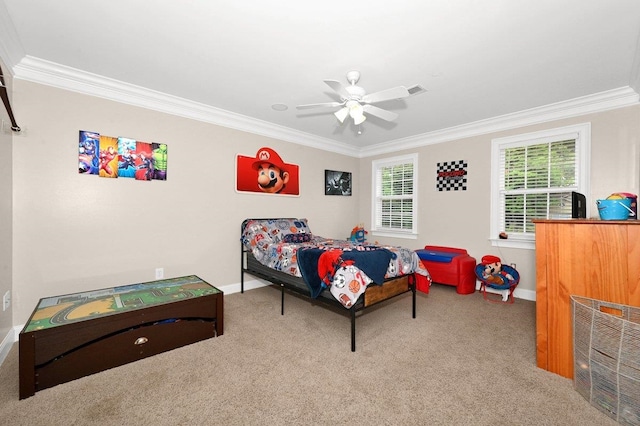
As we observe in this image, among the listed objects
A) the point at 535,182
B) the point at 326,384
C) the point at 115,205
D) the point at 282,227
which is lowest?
the point at 326,384

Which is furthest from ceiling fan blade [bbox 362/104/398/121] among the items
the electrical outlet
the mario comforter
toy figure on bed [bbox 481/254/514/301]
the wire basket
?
the electrical outlet

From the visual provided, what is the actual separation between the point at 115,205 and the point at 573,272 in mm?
4292

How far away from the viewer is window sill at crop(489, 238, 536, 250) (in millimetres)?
3742

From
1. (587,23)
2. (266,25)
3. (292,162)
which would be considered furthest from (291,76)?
(587,23)

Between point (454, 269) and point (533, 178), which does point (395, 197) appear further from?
point (533, 178)

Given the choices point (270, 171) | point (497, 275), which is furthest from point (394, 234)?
point (270, 171)

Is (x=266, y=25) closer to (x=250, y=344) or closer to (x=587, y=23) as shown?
(x=587, y=23)

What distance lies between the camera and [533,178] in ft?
12.5

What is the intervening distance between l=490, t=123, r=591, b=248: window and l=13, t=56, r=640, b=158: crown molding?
9.7 inches

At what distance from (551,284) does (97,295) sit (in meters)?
3.88

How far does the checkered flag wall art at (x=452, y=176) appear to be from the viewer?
14.4 ft

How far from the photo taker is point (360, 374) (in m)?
1.99

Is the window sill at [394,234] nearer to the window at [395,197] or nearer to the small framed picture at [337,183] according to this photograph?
the window at [395,197]

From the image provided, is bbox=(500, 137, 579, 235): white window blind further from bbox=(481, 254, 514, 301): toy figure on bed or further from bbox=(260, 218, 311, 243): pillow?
bbox=(260, 218, 311, 243): pillow
